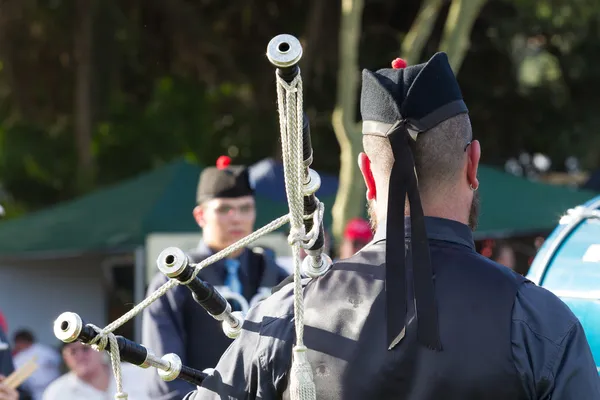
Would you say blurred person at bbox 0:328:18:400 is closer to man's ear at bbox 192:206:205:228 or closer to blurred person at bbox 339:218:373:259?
man's ear at bbox 192:206:205:228

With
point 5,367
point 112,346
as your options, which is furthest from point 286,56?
point 5,367

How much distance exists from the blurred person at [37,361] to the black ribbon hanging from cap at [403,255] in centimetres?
573

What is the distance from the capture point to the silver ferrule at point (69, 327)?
2.09m

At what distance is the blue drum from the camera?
2.93 meters

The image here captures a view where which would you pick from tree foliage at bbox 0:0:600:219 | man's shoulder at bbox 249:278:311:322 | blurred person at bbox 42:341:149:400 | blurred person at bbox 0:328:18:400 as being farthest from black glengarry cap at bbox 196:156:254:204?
tree foliage at bbox 0:0:600:219

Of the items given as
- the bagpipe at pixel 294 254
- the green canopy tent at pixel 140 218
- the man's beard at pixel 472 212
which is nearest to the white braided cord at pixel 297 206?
the bagpipe at pixel 294 254

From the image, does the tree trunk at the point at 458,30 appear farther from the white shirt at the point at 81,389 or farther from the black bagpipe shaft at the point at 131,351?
the black bagpipe shaft at the point at 131,351

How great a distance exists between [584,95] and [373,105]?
513 inches

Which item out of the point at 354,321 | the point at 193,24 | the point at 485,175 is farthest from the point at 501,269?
the point at 193,24

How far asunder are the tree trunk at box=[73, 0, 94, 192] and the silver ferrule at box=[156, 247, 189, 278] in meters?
10.3

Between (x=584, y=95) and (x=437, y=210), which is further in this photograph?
(x=584, y=95)

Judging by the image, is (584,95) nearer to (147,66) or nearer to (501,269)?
(147,66)

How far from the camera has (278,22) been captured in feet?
43.6

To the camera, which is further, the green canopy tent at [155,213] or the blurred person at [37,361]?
the green canopy tent at [155,213]
